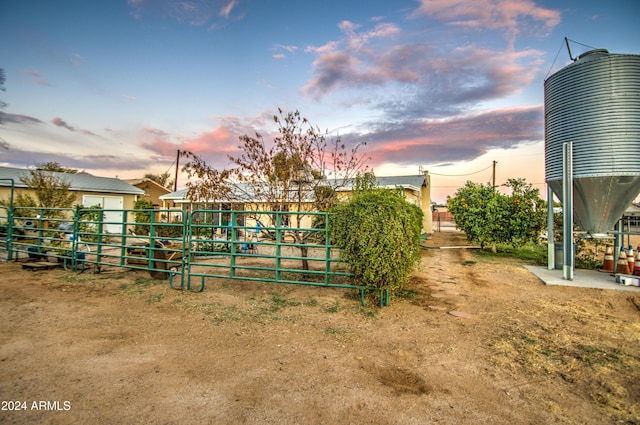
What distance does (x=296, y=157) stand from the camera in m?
7.20

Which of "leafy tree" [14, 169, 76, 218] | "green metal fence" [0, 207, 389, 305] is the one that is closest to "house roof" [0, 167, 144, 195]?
"leafy tree" [14, 169, 76, 218]

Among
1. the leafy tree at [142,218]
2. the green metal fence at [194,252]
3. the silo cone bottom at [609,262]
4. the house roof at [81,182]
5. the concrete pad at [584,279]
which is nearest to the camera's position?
the green metal fence at [194,252]

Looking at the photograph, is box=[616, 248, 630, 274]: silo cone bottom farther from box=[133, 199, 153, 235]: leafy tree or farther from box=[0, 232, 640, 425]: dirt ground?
box=[133, 199, 153, 235]: leafy tree

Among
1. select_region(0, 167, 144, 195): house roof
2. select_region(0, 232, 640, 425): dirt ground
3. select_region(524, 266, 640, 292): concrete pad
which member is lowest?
select_region(0, 232, 640, 425): dirt ground

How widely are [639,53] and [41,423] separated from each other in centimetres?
1124

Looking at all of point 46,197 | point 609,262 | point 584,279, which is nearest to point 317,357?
Answer: point 584,279

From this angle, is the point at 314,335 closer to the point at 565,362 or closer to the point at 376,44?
the point at 565,362

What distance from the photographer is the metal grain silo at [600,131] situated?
6.43 m

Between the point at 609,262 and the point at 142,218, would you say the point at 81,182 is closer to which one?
the point at 142,218

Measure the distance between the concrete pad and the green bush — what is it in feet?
12.6

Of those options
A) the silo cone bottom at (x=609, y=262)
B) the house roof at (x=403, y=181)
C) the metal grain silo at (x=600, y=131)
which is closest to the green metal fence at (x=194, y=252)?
the metal grain silo at (x=600, y=131)

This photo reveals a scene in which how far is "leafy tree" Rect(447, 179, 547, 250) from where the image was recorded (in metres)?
11.2

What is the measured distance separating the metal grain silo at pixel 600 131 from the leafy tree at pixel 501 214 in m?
3.96

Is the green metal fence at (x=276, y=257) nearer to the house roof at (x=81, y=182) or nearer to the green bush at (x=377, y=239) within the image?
the green bush at (x=377, y=239)
